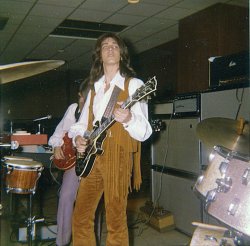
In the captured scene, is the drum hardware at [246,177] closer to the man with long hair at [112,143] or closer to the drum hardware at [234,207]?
the drum hardware at [234,207]

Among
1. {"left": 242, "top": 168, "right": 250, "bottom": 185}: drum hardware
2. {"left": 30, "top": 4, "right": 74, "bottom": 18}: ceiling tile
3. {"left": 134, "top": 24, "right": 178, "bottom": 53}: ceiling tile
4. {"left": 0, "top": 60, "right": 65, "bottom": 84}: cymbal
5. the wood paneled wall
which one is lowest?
{"left": 242, "top": 168, "right": 250, "bottom": 185}: drum hardware

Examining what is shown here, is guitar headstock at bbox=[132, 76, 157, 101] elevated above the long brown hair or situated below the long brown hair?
below

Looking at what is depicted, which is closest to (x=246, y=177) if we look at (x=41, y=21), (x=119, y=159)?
(x=119, y=159)

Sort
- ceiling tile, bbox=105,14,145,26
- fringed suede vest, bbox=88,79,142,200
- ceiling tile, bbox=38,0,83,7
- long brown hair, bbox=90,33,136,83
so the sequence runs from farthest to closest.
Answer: ceiling tile, bbox=105,14,145,26
ceiling tile, bbox=38,0,83,7
long brown hair, bbox=90,33,136,83
fringed suede vest, bbox=88,79,142,200

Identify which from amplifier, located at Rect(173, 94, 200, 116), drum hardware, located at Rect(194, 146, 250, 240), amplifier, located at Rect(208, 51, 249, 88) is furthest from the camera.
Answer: amplifier, located at Rect(173, 94, 200, 116)

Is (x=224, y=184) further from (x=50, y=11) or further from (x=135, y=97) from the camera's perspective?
(x=50, y=11)

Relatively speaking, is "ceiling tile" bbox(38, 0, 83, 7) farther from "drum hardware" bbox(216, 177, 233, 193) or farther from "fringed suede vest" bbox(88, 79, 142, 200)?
"drum hardware" bbox(216, 177, 233, 193)

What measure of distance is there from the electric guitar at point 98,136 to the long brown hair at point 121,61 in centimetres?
24

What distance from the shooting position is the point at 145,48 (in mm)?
6312

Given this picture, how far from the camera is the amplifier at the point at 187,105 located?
262 cm

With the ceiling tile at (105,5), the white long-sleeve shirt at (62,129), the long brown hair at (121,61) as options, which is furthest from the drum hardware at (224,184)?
the ceiling tile at (105,5)

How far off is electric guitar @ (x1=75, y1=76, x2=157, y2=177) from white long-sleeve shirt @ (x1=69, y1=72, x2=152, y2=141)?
6cm

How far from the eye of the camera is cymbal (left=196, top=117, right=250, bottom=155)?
1582mm

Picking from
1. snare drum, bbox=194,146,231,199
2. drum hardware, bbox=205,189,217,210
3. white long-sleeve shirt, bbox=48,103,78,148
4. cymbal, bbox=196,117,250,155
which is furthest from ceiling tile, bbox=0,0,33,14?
drum hardware, bbox=205,189,217,210
